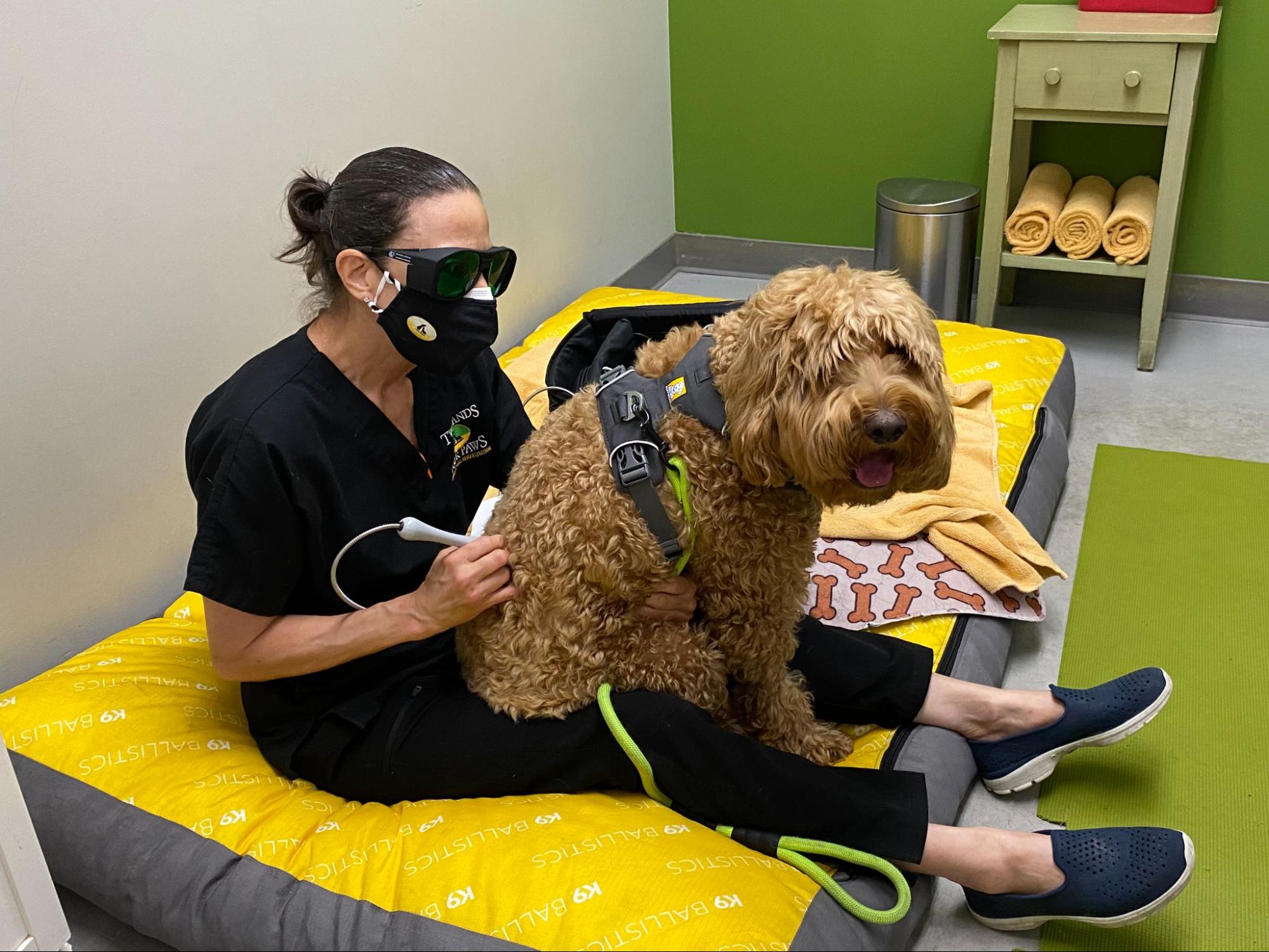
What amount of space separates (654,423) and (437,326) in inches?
13.4

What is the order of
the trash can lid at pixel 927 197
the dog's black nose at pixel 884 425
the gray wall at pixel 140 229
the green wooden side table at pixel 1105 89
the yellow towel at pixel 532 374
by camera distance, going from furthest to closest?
1. the trash can lid at pixel 927 197
2. the green wooden side table at pixel 1105 89
3. the yellow towel at pixel 532 374
4. the gray wall at pixel 140 229
5. the dog's black nose at pixel 884 425

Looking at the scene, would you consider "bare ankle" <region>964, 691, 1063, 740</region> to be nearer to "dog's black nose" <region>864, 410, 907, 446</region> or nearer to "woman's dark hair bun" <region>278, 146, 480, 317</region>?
"dog's black nose" <region>864, 410, 907, 446</region>

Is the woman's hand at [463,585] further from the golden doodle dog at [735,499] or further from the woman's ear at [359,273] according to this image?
the woman's ear at [359,273]

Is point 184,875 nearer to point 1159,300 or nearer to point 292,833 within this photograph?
point 292,833

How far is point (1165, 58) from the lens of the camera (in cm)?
326

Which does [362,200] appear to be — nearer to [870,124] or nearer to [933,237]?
[933,237]

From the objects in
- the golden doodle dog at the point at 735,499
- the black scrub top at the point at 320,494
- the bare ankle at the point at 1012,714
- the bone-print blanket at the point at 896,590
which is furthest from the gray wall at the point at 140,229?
the bare ankle at the point at 1012,714

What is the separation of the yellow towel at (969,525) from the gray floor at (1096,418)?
175mm

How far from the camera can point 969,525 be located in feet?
8.07

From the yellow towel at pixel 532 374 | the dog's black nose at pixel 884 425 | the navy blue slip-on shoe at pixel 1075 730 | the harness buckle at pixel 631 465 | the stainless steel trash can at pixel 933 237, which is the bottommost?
the navy blue slip-on shoe at pixel 1075 730

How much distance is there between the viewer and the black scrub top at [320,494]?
1.55m

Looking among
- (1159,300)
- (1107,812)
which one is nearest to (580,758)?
(1107,812)

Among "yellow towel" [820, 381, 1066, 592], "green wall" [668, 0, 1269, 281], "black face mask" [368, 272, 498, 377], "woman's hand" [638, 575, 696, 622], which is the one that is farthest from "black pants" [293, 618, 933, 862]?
"green wall" [668, 0, 1269, 281]

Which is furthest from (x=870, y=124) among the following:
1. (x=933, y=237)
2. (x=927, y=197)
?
(x=933, y=237)
